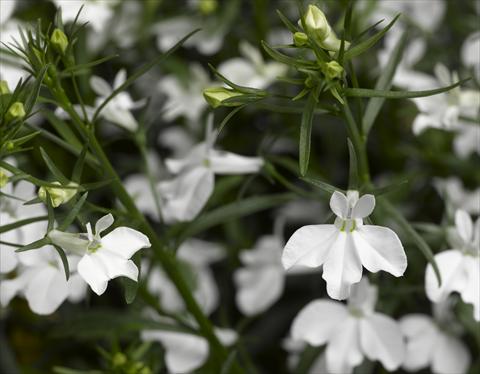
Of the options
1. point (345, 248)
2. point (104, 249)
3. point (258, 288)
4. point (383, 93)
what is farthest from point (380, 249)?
point (258, 288)

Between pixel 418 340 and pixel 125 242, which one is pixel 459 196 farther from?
pixel 125 242

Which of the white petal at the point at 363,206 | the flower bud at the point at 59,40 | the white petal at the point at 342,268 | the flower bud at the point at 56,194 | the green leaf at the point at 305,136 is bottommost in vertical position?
the white petal at the point at 342,268

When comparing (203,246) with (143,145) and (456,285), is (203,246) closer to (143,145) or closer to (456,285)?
(143,145)

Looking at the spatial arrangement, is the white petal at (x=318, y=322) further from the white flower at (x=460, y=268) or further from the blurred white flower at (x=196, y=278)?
the blurred white flower at (x=196, y=278)

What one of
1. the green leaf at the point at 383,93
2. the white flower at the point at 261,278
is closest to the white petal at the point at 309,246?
the green leaf at the point at 383,93

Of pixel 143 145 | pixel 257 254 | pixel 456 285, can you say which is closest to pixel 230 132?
pixel 257 254

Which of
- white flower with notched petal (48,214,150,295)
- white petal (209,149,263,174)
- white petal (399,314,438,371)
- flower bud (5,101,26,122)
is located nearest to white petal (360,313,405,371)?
white petal (399,314,438,371)
